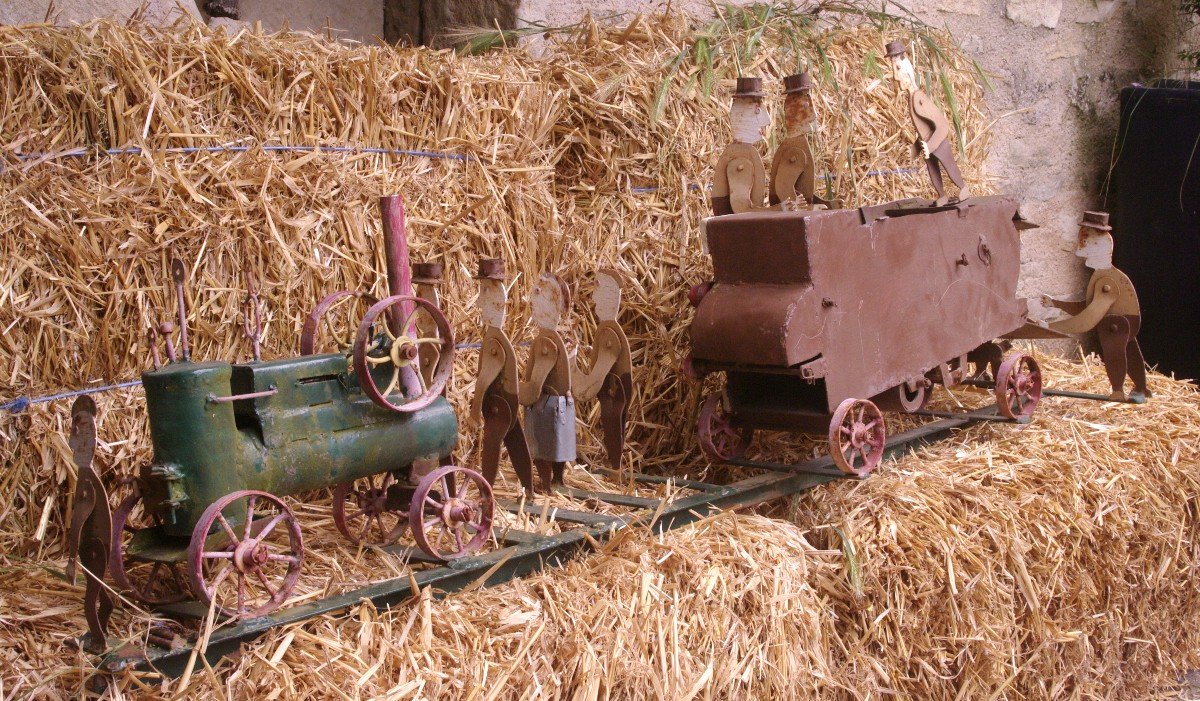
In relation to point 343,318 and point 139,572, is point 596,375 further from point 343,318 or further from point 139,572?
point 139,572

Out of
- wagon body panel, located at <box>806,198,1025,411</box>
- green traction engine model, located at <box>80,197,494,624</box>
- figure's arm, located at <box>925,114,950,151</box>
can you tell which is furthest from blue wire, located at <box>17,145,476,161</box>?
figure's arm, located at <box>925,114,950,151</box>

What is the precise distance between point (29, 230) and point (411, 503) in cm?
114

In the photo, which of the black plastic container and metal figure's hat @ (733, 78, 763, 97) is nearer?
metal figure's hat @ (733, 78, 763, 97)

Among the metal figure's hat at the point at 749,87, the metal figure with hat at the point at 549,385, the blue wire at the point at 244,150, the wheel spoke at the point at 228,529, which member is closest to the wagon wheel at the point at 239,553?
the wheel spoke at the point at 228,529

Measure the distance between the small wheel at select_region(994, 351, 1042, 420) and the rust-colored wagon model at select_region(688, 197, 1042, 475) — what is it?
0.03 ft

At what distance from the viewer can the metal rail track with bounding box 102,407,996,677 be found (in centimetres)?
211

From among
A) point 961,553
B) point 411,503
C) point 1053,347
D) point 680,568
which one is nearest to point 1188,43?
point 1053,347

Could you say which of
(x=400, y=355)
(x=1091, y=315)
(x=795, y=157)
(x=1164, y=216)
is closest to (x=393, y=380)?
(x=400, y=355)

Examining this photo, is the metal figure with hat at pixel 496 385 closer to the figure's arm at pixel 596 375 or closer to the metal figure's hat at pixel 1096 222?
the figure's arm at pixel 596 375

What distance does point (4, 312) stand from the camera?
2.65 m

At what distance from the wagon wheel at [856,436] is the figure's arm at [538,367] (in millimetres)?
808

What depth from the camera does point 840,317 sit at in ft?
10.4

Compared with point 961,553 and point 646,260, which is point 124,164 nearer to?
point 646,260

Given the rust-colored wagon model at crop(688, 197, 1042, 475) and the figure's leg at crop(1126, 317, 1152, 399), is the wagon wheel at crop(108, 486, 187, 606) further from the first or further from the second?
the figure's leg at crop(1126, 317, 1152, 399)
